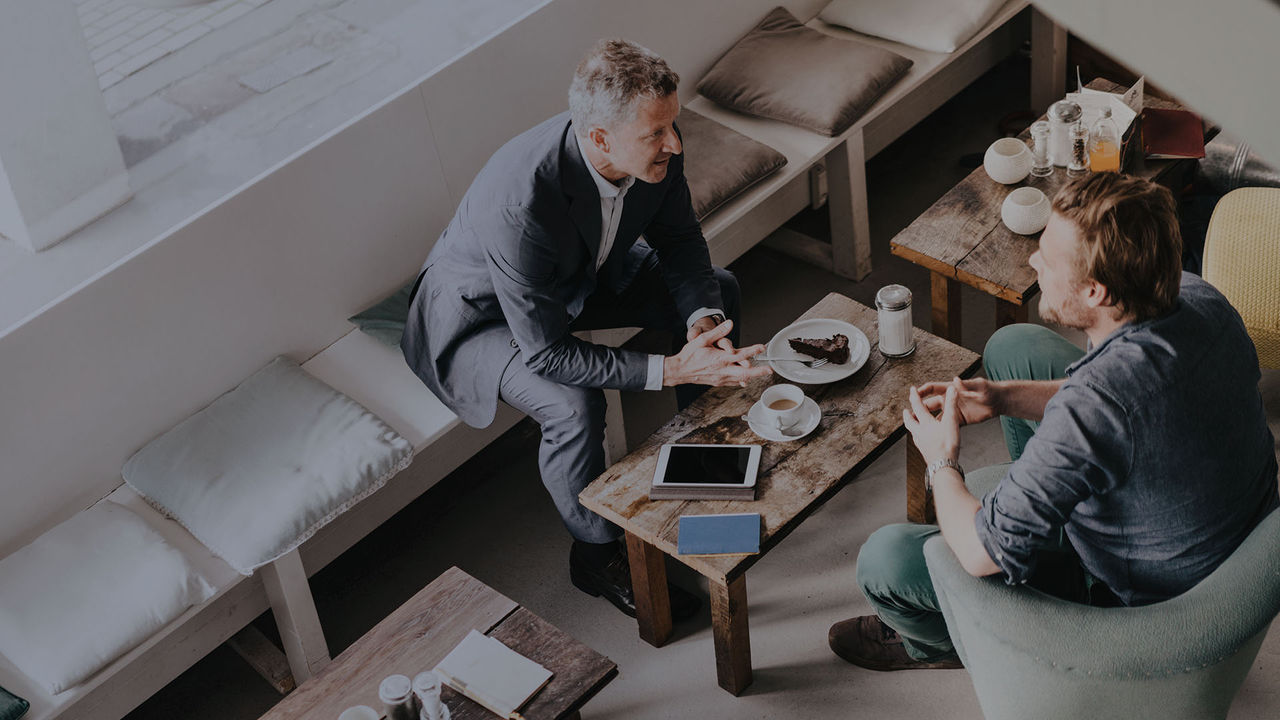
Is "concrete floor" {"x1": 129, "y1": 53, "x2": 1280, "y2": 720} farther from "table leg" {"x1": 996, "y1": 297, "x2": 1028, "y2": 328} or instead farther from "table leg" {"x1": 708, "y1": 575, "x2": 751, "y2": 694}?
"table leg" {"x1": 996, "y1": 297, "x2": 1028, "y2": 328}

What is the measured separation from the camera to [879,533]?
239cm

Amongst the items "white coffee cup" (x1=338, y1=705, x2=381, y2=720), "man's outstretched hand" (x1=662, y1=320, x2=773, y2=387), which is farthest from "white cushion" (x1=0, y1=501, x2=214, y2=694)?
"man's outstretched hand" (x1=662, y1=320, x2=773, y2=387)

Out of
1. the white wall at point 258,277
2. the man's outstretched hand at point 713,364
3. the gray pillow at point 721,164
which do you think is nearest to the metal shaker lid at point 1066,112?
the gray pillow at point 721,164

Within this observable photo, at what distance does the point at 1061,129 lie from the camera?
3.27 meters

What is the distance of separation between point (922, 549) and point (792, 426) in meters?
0.43

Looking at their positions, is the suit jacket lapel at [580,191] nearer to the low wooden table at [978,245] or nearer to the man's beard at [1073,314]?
the low wooden table at [978,245]

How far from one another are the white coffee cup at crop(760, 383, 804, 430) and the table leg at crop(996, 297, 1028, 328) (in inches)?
30.6

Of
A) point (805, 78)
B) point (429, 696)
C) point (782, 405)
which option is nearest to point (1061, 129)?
point (805, 78)

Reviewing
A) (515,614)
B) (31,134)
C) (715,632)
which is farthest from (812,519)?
(31,134)

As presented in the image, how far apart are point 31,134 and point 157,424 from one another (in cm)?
76

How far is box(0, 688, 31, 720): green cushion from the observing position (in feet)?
7.93

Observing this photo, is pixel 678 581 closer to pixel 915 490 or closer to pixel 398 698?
pixel 915 490

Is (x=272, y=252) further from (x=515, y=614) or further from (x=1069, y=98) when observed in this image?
(x=1069, y=98)

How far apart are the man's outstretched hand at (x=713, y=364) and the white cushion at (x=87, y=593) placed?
1.12m
